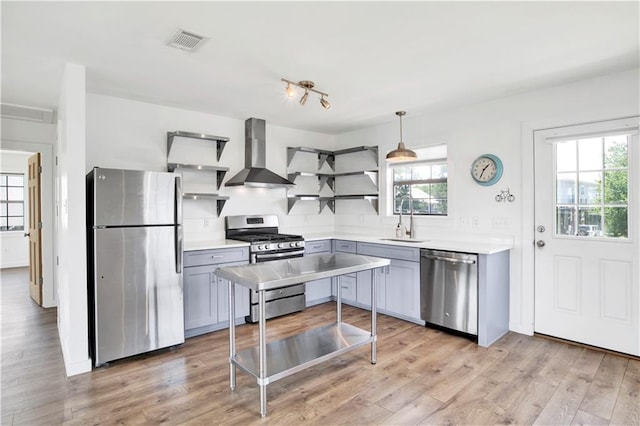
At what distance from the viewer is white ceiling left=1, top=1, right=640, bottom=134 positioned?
207cm

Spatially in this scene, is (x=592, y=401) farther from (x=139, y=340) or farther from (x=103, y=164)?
(x=103, y=164)

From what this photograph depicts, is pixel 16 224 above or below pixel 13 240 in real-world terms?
above

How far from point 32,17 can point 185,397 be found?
258 cm

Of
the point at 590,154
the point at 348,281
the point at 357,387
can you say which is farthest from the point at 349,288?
the point at 590,154

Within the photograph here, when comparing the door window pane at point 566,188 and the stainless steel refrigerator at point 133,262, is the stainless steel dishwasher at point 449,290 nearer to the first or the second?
the door window pane at point 566,188

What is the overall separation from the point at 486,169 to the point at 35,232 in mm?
5972

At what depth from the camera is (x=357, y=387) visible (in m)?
2.60

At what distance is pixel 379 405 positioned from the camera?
236 centimetres

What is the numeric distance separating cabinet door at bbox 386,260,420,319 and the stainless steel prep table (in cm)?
104

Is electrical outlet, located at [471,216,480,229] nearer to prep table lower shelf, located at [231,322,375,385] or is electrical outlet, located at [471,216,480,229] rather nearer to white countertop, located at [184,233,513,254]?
white countertop, located at [184,233,513,254]

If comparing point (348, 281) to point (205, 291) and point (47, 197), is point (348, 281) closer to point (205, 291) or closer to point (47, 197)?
point (205, 291)

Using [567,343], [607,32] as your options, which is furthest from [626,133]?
[567,343]

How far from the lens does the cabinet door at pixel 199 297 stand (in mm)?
3547

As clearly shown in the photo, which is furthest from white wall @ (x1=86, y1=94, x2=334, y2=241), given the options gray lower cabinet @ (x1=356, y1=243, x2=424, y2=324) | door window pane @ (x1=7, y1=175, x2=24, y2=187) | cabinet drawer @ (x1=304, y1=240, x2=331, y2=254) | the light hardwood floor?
door window pane @ (x1=7, y1=175, x2=24, y2=187)
